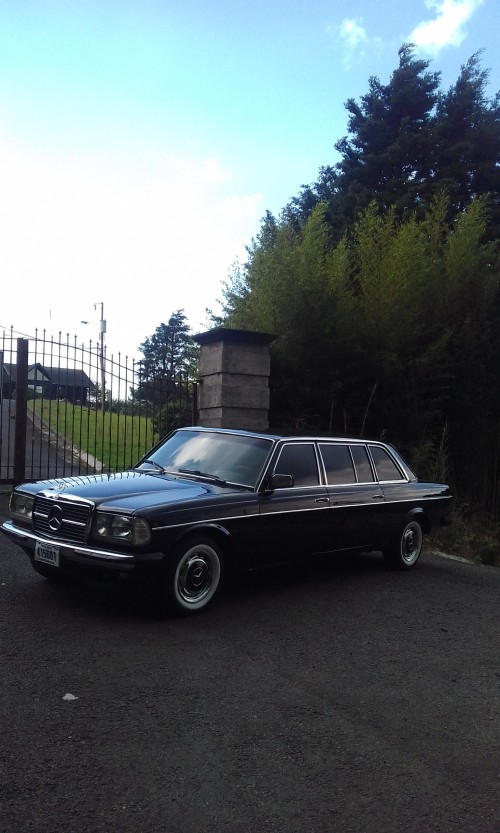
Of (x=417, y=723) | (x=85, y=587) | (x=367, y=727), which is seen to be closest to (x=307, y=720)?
(x=367, y=727)

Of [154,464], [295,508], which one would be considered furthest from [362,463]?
[154,464]

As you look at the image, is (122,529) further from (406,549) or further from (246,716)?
(406,549)

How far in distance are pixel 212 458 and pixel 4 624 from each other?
222cm

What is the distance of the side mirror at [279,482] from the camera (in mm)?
5570

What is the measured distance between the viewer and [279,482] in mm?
5582

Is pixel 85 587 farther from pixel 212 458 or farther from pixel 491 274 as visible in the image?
pixel 491 274

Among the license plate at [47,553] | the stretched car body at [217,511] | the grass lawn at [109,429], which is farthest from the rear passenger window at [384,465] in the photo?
the grass lawn at [109,429]

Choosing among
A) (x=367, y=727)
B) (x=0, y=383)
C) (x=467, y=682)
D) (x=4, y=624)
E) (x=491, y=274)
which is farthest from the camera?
(x=491, y=274)

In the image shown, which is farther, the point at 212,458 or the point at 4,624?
the point at 212,458

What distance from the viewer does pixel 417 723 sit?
3.50 m

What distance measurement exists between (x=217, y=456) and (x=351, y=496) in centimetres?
→ 139

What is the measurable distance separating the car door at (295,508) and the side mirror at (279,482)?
0.10 feet

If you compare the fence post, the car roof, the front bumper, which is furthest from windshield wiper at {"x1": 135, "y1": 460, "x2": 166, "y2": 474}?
the fence post

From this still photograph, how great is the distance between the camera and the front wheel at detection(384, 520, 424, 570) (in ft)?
23.3
